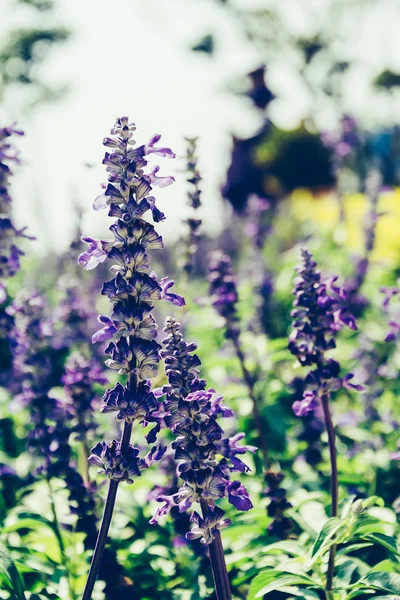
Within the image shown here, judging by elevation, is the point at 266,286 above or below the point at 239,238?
below

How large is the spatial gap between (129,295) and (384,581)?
5.25 ft

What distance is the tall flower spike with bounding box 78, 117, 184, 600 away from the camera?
2488mm

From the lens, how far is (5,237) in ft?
13.9

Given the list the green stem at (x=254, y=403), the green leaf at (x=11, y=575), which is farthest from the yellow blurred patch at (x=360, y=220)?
the green leaf at (x=11, y=575)

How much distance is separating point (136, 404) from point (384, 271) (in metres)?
7.96

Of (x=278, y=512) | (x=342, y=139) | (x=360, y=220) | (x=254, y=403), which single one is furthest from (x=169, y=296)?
(x=342, y=139)

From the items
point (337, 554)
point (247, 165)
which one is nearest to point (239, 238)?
point (337, 554)

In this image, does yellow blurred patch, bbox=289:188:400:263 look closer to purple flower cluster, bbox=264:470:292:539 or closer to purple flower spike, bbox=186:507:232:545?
purple flower cluster, bbox=264:470:292:539

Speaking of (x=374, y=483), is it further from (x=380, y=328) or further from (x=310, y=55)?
(x=310, y=55)

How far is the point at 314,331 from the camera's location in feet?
10.1

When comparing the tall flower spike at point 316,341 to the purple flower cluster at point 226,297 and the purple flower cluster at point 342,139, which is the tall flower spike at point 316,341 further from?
the purple flower cluster at point 342,139

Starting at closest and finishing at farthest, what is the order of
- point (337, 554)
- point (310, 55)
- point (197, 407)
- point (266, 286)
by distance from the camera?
point (197, 407), point (337, 554), point (266, 286), point (310, 55)

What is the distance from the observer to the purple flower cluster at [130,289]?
2488 millimetres

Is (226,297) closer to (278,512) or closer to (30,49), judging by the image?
(278,512)
